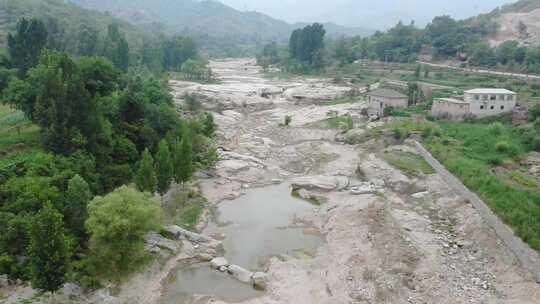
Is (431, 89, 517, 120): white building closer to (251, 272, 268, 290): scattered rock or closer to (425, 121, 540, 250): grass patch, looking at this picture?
(425, 121, 540, 250): grass patch

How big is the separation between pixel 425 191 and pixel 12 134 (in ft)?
122

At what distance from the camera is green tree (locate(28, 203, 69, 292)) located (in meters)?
19.3

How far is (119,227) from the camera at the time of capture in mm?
22672

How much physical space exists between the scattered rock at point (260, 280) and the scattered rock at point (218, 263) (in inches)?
92.8

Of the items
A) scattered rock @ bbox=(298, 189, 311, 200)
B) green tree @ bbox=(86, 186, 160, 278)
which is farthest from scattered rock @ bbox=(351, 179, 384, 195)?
green tree @ bbox=(86, 186, 160, 278)

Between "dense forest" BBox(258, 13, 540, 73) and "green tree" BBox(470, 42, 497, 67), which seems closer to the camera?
"green tree" BBox(470, 42, 497, 67)

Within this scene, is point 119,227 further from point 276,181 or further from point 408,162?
point 408,162

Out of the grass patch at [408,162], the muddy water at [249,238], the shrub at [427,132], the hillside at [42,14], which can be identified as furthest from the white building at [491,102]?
the hillside at [42,14]

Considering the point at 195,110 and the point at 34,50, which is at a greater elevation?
the point at 34,50

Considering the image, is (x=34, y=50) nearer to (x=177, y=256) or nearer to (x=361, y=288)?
(x=177, y=256)

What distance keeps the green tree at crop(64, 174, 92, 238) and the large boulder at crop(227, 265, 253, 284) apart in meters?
9.26

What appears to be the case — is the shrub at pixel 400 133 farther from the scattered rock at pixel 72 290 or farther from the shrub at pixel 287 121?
the scattered rock at pixel 72 290

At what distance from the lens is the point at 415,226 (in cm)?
3216

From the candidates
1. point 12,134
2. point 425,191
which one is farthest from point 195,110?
point 425,191
